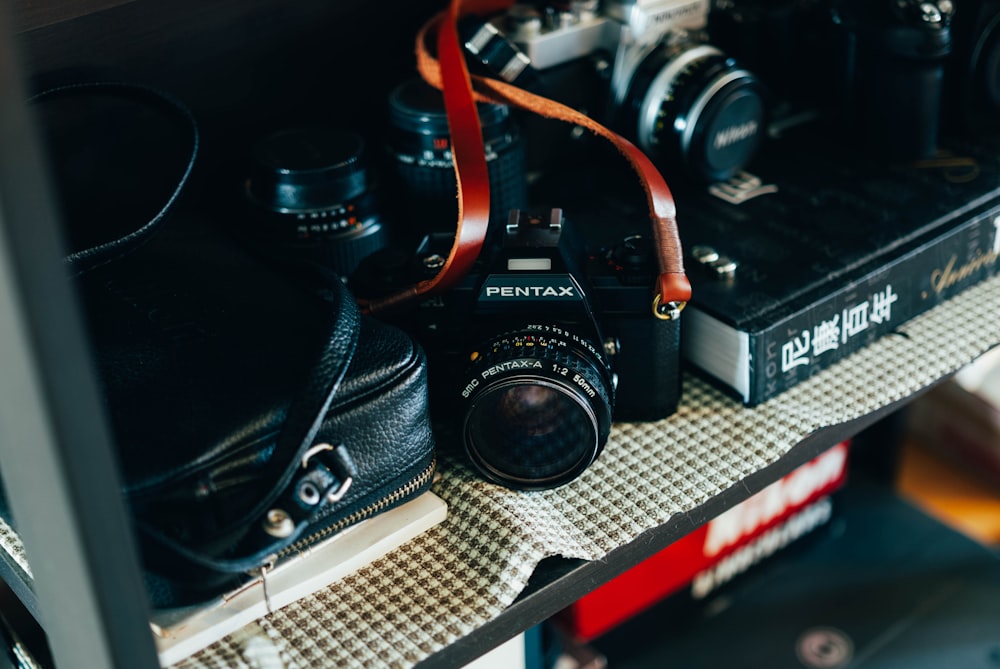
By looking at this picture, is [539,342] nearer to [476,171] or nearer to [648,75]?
[476,171]

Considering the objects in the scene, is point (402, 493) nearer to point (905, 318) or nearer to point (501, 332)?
point (501, 332)

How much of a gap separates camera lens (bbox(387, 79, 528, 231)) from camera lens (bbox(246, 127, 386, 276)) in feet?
0.10

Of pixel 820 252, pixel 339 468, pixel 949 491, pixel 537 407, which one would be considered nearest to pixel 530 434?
pixel 537 407

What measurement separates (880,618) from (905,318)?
34 cm

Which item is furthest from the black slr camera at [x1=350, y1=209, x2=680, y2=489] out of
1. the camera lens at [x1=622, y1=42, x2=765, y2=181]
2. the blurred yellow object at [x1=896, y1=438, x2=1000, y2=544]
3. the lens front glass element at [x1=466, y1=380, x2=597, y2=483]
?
the blurred yellow object at [x1=896, y1=438, x2=1000, y2=544]

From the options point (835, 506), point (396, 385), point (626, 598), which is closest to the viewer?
point (396, 385)

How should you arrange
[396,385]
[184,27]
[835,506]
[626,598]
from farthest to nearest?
[835,506] < [626,598] < [184,27] < [396,385]

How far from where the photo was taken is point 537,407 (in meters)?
0.58

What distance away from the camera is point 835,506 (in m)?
1.01

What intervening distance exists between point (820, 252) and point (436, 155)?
0.25 m

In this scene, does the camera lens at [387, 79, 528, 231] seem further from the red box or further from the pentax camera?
the red box

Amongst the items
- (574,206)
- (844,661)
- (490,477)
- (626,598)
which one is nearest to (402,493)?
(490,477)

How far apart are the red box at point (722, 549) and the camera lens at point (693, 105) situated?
0.90 feet

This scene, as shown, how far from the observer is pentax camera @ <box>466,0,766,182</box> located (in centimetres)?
72
